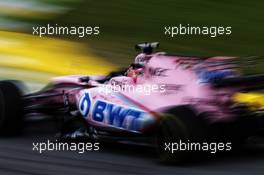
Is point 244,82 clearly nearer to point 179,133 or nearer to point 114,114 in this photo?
point 179,133

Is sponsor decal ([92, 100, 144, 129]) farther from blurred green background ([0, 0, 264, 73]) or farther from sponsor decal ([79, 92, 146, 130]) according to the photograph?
blurred green background ([0, 0, 264, 73])

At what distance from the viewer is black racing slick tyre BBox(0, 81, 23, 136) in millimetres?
7609

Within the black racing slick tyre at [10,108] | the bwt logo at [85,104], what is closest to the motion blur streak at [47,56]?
the black racing slick tyre at [10,108]

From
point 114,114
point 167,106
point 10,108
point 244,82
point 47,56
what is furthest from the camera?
point 47,56

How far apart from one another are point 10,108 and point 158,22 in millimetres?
6028

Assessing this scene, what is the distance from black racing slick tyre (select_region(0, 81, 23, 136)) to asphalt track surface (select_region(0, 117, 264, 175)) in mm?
247

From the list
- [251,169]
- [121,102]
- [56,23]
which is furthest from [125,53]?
[251,169]

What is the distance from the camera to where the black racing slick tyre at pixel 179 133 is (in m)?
6.06

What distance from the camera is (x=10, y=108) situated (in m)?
7.62

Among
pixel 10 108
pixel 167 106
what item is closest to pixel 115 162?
pixel 167 106

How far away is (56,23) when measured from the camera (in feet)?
43.0

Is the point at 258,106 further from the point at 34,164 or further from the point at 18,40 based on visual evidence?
the point at 18,40

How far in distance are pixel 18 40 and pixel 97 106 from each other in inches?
205

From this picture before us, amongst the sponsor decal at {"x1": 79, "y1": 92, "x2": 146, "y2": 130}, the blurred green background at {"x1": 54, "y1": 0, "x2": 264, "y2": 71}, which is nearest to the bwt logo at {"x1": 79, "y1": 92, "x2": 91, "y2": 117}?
the sponsor decal at {"x1": 79, "y1": 92, "x2": 146, "y2": 130}
